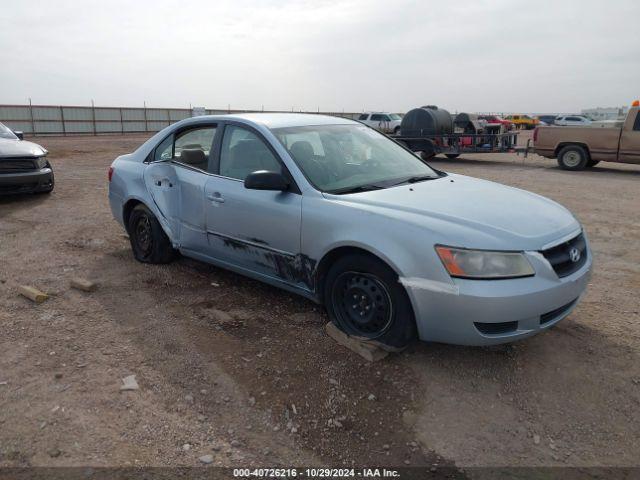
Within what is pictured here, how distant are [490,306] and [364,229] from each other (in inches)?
35.2

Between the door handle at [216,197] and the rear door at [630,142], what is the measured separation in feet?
44.2

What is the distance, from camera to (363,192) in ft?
12.0

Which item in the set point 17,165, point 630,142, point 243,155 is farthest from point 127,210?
point 630,142

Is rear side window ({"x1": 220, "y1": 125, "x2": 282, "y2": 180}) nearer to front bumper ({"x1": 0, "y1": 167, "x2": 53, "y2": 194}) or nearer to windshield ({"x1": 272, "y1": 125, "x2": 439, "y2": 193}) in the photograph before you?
windshield ({"x1": 272, "y1": 125, "x2": 439, "y2": 193})

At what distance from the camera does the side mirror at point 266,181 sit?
3.67 m

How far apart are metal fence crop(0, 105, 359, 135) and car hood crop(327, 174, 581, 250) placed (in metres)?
30.0

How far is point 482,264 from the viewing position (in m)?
2.96

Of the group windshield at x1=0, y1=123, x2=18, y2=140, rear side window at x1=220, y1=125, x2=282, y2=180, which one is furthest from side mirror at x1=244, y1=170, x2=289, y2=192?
windshield at x1=0, y1=123, x2=18, y2=140

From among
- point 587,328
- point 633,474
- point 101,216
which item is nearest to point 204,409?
point 633,474

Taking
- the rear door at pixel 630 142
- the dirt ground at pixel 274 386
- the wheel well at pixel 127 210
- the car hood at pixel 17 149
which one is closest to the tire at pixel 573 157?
the rear door at pixel 630 142

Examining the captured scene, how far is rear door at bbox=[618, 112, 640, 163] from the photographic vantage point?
543 inches

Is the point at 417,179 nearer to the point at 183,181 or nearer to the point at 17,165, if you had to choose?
the point at 183,181

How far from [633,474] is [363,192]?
2238mm

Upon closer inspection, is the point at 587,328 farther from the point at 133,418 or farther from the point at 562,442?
the point at 133,418
